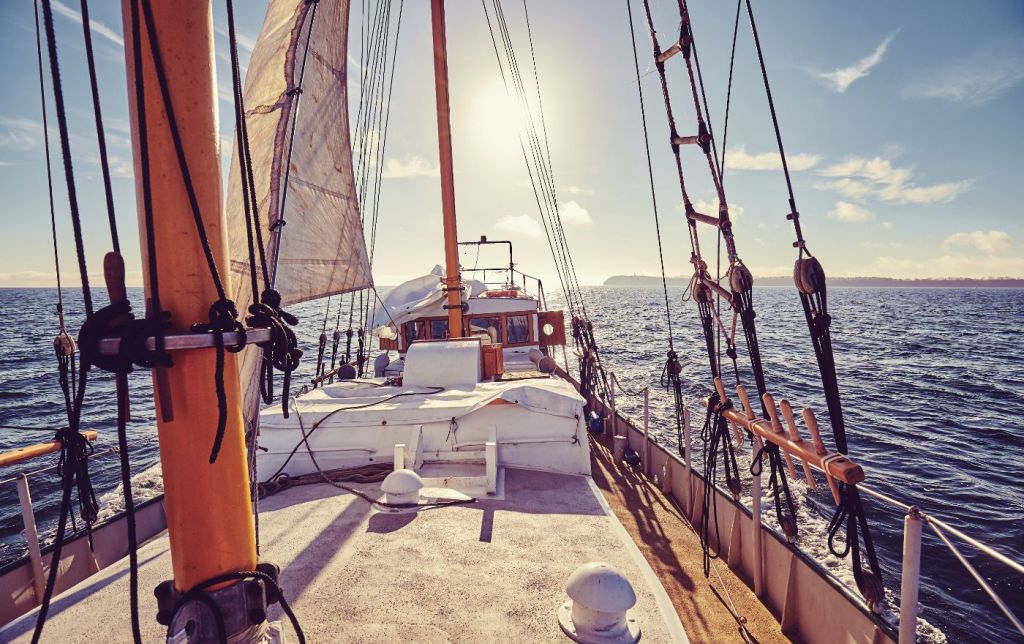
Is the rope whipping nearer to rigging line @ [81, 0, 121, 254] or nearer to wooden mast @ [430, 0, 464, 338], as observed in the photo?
rigging line @ [81, 0, 121, 254]

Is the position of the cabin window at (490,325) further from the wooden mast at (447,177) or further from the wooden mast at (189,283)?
the wooden mast at (189,283)

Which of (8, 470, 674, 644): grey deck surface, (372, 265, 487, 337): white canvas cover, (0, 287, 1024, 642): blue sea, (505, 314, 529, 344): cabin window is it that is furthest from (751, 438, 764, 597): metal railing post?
(505, 314, 529, 344): cabin window

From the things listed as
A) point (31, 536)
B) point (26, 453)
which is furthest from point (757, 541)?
point (31, 536)

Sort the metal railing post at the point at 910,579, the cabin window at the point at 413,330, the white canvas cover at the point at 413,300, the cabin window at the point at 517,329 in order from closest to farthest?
the metal railing post at the point at 910,579 → the white canvas cover at the point at 413,300 → the cabin window at the point at 413,330 → the cabin window at the point at 517,329

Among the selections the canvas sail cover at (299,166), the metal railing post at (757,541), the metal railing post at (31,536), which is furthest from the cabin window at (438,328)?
the metal railing post at (757,541)

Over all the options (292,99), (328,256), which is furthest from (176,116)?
(328,256)

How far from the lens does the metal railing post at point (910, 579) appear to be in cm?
333

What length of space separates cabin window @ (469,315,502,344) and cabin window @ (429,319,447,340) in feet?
3.20

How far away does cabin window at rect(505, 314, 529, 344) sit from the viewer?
58.8ft

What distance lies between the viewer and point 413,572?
4871 mm

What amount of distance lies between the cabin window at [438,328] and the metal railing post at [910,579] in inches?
584

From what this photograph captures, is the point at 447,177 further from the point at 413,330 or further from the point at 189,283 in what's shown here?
the point at 189,283

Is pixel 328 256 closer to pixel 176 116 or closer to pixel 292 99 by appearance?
pixel 292 99

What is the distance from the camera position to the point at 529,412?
798 cm
